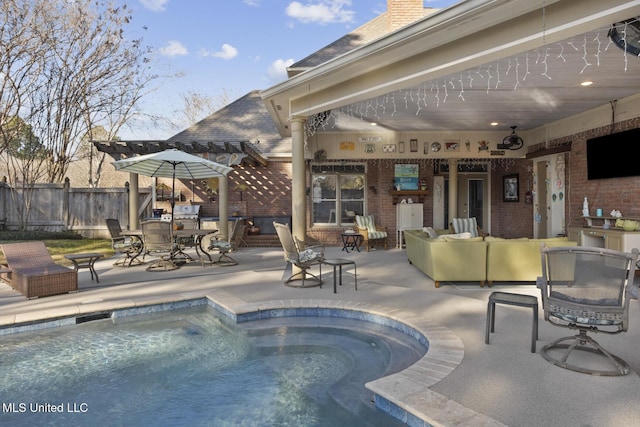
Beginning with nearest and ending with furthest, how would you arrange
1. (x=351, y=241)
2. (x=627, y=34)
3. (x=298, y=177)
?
(x=627, y=34) < (x=298, y=177) < (x=351, y=241)

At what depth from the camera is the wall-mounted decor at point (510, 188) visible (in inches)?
418

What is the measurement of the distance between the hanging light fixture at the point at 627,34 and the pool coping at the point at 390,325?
3074mm

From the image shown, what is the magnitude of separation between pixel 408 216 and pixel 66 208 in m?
10.2

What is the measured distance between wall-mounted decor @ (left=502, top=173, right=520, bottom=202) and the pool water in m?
8.02

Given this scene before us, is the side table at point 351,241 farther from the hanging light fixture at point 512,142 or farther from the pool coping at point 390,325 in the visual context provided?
the pool coping at point 390,325

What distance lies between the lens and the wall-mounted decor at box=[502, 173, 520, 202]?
10627mm

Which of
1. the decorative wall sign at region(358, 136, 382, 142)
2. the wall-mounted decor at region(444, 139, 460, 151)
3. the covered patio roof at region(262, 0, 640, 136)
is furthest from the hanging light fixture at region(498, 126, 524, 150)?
the decorative wall sign at region(358, 136, 382, 142)

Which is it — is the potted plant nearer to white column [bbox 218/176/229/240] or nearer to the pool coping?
white column [bbox 218/176/229/240]

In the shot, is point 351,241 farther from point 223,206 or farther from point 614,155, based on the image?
point 614,155

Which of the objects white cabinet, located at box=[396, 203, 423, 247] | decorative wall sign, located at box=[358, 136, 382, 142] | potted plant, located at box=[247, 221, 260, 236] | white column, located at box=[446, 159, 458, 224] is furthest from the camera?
potted plant, located at box=[247, 221, 260, 236]

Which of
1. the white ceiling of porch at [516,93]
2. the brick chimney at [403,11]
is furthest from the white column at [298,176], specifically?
the brick chimney at [403,11]

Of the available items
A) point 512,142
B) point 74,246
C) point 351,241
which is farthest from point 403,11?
point 74,246

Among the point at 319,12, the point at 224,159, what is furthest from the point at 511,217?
the point at 319,12

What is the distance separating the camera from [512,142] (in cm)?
943
